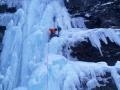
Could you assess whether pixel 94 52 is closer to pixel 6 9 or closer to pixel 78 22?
pixel 78 22

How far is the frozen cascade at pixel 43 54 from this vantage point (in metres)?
10.3

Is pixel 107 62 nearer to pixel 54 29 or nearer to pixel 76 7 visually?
pixel 54 29

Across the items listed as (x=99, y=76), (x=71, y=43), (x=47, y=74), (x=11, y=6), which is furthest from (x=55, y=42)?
(x=11, y=6)

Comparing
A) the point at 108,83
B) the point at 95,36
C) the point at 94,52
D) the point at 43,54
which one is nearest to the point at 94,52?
the point at 94,52

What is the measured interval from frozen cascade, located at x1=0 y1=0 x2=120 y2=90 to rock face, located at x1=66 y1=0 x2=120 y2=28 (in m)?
0.75

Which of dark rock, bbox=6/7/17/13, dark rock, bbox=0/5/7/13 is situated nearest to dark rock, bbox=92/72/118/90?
dark rock, bbox=6/7/17/13

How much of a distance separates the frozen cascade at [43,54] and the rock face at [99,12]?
0.75m

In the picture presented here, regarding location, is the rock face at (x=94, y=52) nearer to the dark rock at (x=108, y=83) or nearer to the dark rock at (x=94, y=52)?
the dark rock at (x=94, y=52)

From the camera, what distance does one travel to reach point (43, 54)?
463 inches

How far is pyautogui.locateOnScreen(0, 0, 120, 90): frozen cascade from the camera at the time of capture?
10328 millimetres

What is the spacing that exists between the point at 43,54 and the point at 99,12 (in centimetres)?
325

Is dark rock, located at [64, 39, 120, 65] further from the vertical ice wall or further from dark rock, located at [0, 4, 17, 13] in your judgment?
dark rock, located at [0, 4, 17, 13]

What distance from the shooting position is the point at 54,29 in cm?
1234

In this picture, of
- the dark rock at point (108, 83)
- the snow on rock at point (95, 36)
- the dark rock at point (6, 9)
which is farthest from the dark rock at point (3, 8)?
the dark rock at point (108, 83)
